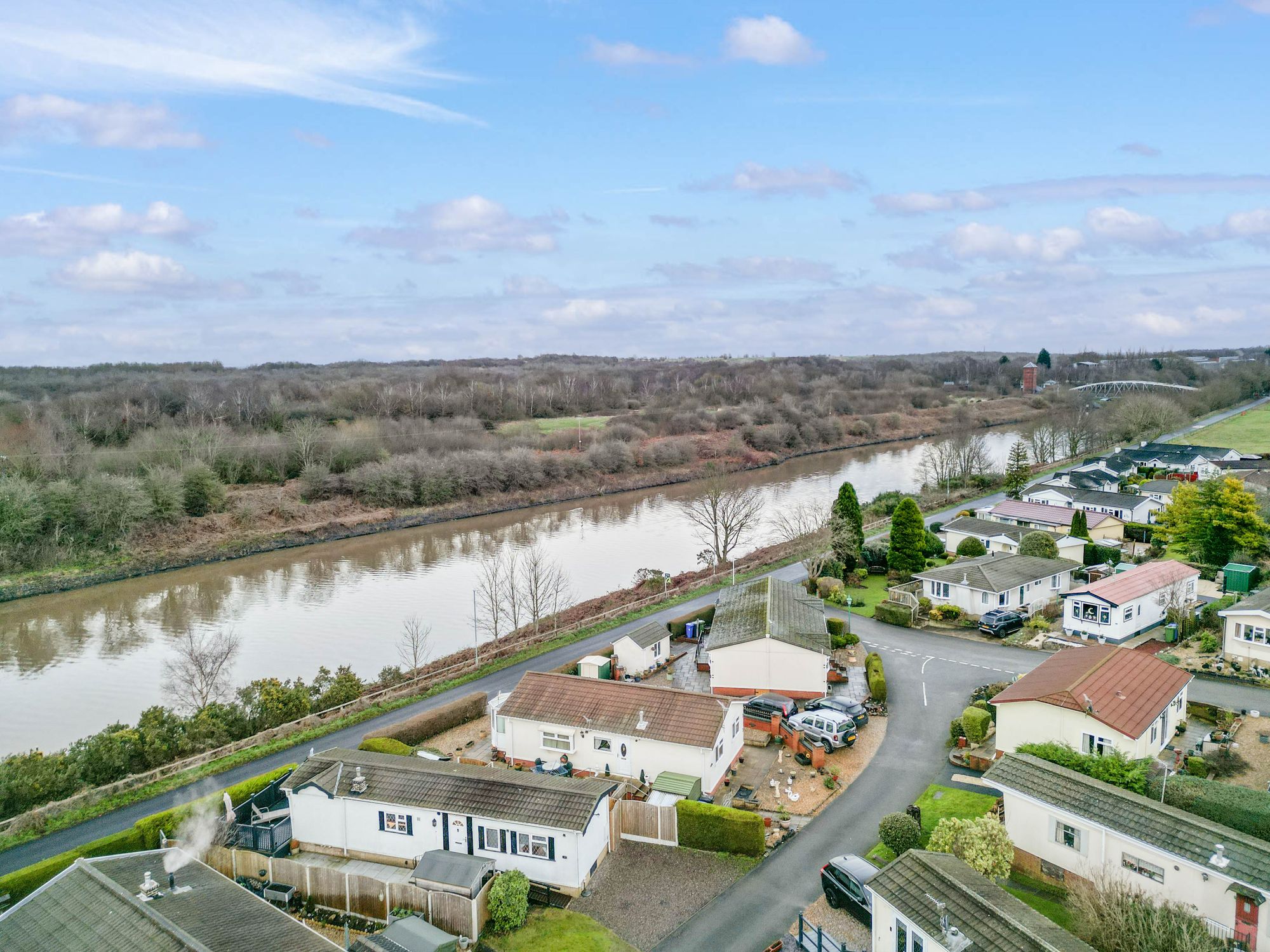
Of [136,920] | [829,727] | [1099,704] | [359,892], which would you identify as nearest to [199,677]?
[359,892]

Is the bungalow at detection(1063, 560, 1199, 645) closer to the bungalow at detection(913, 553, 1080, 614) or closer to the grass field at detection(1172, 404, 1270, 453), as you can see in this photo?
the bungalow at detection(913, 553, 1080, 614)

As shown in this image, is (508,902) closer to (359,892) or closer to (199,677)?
(359,892)

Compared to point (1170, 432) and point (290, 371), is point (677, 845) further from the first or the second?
point (290, 371)

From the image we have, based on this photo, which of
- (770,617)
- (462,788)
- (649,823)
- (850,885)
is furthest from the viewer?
(770,617)

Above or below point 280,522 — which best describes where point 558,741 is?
below

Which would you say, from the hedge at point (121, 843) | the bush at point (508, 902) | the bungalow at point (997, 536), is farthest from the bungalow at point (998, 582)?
the hedge at point (121, 843)

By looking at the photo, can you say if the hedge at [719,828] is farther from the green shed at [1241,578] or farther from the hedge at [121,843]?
the green shed at [1241,578]

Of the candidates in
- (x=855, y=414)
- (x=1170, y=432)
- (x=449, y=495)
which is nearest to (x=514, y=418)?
(x=449, y=495)

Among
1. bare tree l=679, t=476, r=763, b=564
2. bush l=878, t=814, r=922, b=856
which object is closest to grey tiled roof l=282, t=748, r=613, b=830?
bush l=878, t=814, r=922, b=856
